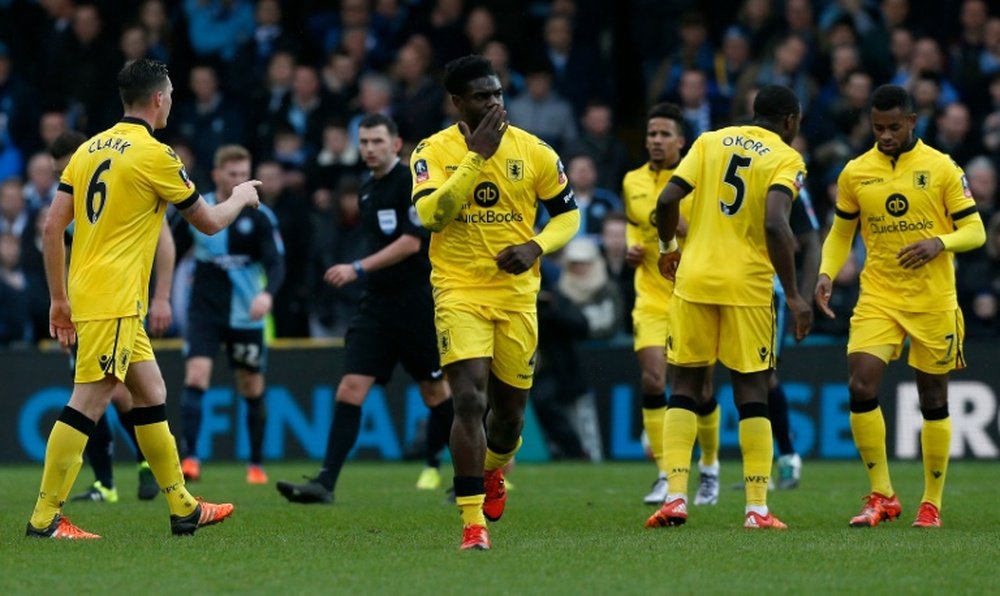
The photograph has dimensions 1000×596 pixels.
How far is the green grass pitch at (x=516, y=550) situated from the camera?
782 centimetres

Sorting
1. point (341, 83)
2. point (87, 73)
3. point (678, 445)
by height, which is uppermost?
point (87, 73)

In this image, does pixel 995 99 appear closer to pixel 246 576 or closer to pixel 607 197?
pixel 607 197

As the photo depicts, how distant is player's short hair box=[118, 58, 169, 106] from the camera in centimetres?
958

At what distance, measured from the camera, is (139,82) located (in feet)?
31.4

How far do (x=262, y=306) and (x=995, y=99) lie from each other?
9060 mm

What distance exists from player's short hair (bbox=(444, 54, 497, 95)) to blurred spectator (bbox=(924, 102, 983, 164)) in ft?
33.3

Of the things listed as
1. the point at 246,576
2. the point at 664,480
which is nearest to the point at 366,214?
the point at 664,480

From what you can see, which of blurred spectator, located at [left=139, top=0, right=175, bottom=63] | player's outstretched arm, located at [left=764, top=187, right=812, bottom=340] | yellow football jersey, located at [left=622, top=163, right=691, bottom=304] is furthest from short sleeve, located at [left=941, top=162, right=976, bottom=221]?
blurred spectator, located at [left=139, top=0, right=175, bottom=63]

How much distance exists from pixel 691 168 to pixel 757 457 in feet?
5.50

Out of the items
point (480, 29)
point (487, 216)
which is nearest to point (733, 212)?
point (487, 216)

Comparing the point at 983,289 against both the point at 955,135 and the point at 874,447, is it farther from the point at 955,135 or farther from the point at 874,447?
the point at 874,447

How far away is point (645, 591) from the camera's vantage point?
24.8ft

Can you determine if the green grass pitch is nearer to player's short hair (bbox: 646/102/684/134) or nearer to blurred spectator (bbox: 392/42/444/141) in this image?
player's short hair (bbox: 646/102/684/134)

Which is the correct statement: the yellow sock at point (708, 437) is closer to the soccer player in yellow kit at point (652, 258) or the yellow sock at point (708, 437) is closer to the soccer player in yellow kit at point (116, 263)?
the soccer player in yellow kit at point (652, 258)
